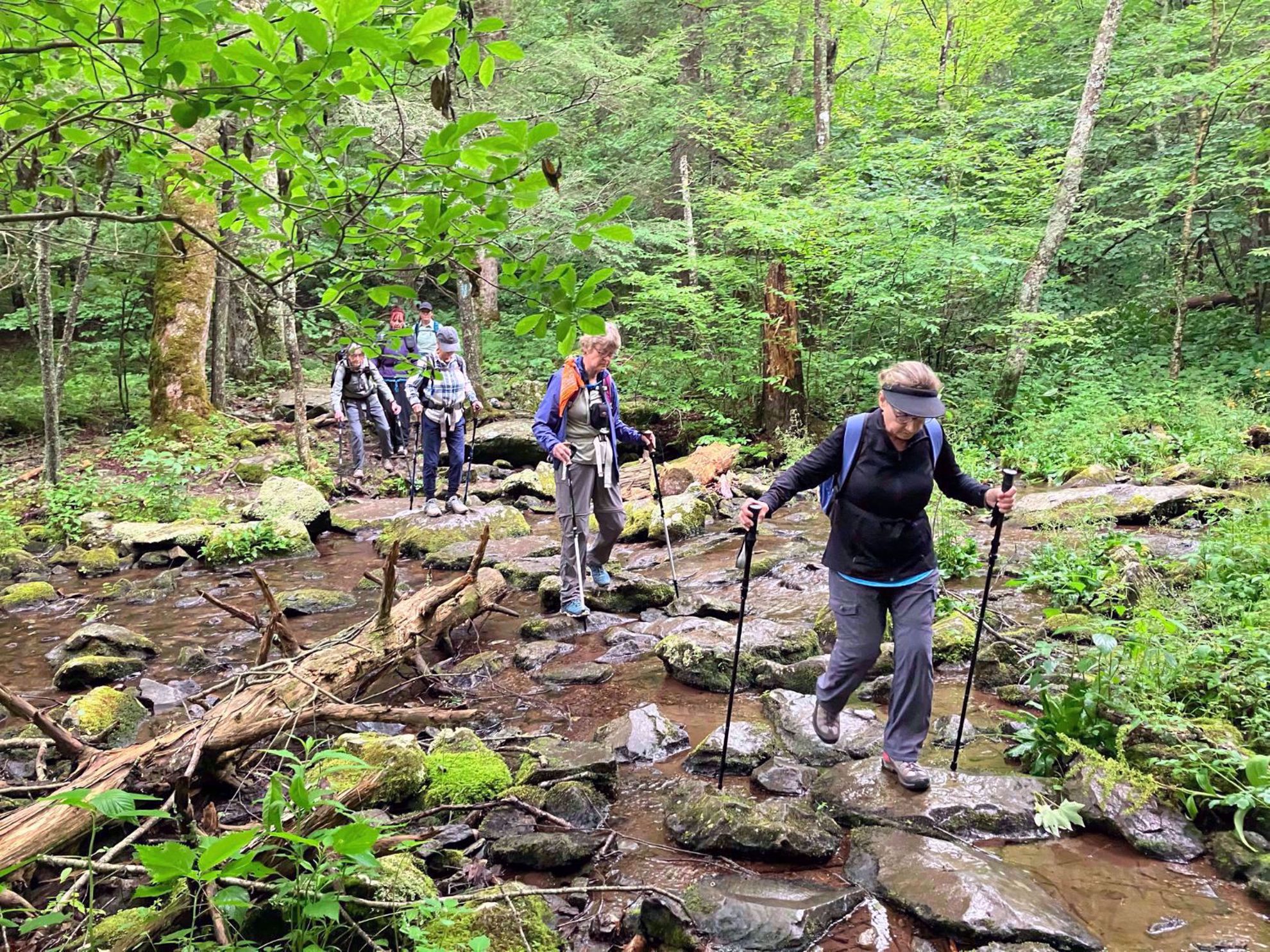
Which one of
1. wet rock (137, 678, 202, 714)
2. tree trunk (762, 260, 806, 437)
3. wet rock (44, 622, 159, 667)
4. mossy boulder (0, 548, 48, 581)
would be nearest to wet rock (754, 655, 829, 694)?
wet rock (137, 678, 202, 714)

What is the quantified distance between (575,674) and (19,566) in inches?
341

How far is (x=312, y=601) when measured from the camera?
8500mm

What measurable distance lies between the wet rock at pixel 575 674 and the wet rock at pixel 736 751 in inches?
59.5

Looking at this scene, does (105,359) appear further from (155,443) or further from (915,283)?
(915,283)

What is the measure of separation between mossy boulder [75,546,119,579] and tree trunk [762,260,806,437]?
12.2m

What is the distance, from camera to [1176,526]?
893 cm

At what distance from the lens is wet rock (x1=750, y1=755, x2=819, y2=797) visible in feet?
15.4

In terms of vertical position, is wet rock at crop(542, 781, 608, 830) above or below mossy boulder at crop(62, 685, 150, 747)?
above

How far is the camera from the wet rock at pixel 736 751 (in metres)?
4.94

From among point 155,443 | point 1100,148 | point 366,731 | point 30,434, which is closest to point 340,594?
point 366,731

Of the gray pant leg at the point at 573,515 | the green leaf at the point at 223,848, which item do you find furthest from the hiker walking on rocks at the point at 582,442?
the green leaf at the point at 223,848

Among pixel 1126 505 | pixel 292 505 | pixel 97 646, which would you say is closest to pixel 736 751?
pixel 97 646

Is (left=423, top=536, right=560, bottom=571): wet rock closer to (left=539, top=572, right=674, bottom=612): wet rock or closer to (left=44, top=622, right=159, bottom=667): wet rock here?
(left=539, top=572, right=674, bottom=612): wet rock

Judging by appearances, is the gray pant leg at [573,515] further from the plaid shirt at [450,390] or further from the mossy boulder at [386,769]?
the plaid shirt at [450,390]
